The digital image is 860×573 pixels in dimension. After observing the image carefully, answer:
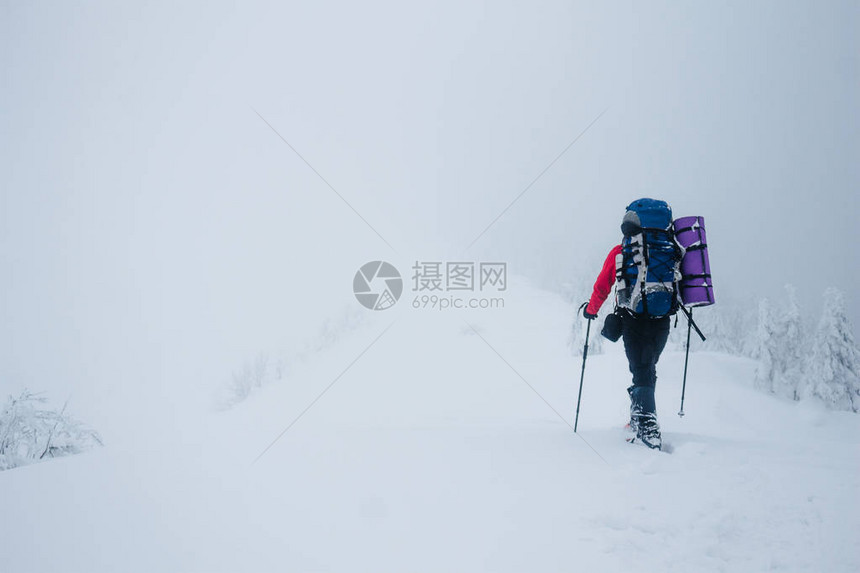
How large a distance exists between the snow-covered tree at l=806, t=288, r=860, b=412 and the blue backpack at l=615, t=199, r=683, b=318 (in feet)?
68.1

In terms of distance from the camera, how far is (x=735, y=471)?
3.54 m

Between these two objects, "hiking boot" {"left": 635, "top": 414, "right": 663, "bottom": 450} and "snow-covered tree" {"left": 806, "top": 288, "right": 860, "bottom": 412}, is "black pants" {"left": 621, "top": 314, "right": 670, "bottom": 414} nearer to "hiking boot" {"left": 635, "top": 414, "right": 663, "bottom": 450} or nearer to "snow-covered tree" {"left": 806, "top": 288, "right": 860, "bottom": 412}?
"hiking boot" {"left": 635, "top": 414, "right": 663, "bottom": 450}

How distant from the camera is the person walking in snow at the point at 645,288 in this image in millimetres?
4676

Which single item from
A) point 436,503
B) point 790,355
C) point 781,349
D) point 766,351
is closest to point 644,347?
point 436,503

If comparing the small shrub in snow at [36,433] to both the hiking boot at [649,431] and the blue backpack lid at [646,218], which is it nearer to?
the hiking boot at [649,431]

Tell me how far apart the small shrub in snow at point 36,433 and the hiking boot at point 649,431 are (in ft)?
30.6

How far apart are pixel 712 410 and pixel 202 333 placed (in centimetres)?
6667

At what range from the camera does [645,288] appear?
470cm

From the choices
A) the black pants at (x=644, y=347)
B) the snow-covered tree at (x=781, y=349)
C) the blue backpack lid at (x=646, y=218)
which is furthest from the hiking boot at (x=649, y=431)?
the snow-covered tree at (x=781, y=349)

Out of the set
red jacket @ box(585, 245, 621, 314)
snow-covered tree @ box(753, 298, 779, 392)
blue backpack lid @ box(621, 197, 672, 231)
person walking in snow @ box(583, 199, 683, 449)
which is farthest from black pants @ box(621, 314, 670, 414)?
snow-covered tree @ box(753, 298, 779, 392)

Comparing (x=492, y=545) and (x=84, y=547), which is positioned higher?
(x=492, y=545)

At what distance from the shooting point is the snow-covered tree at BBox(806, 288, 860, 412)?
17797 mm

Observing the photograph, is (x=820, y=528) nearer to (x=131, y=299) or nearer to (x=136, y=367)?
(x=136, y=367)

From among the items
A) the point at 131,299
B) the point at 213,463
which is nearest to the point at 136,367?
the point at 131,299
